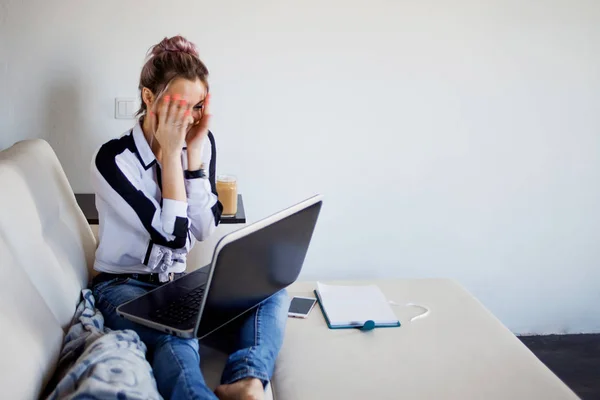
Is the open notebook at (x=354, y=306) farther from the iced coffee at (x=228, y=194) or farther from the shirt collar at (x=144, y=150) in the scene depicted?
the shirt collar at (x=144, y=150)

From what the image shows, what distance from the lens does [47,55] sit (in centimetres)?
206

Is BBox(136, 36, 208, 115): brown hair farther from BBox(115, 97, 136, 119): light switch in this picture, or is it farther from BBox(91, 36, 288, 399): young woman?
BBox(115, 97, 136, 119): light switch

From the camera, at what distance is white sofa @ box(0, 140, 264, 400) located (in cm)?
111

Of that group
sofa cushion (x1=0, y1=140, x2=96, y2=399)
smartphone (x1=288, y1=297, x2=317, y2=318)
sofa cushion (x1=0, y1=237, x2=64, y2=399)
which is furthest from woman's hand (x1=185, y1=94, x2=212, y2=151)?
sofa cushion (x1=0, y1=237, x2=64, y2=399)

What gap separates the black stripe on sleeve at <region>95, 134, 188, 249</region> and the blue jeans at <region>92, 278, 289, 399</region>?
16 centimetres

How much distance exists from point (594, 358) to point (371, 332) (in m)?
1.40

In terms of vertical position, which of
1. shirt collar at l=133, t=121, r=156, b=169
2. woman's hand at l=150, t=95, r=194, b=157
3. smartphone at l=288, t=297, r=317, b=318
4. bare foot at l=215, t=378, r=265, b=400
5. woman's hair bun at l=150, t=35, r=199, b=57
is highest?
woman's hair bun at l=150, t=35, r=199, b=57

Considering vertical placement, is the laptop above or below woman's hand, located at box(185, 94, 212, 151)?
below

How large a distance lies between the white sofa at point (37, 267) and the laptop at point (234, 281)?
0.42 feet

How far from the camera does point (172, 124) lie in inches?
64.2

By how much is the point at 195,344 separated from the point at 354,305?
0.51 meters

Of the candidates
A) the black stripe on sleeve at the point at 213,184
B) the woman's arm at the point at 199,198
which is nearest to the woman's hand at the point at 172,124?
the woman's arm at the point at 199,198

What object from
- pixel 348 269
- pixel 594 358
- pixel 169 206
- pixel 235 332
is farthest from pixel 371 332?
pixel 594 358

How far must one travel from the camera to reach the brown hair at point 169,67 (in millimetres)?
1679
